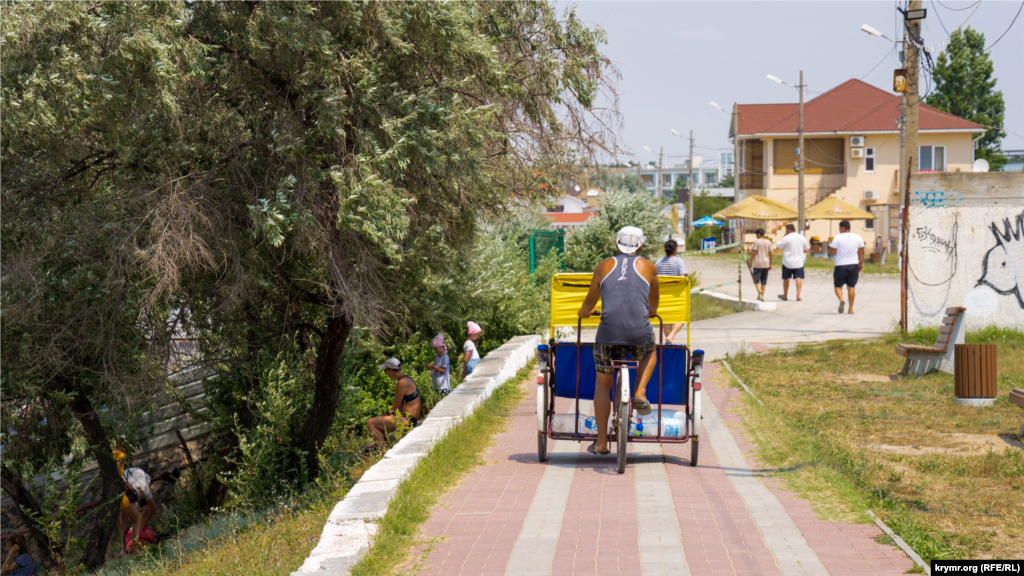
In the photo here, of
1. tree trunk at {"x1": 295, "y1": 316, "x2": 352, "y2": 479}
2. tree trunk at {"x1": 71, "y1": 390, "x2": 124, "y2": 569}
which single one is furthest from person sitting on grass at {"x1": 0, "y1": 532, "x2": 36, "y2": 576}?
tree trunk at {"x1": 295, "y1": 316, "x2": 352, "y2": 479}

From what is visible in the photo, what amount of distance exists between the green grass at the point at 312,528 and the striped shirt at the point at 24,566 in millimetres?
3380

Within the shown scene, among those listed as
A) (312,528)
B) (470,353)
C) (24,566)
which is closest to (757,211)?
(470,353)

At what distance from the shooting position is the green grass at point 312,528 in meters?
5.13

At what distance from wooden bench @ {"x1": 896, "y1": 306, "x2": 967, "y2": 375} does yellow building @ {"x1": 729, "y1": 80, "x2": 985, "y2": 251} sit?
3889 centimetres

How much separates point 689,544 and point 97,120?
244 inches

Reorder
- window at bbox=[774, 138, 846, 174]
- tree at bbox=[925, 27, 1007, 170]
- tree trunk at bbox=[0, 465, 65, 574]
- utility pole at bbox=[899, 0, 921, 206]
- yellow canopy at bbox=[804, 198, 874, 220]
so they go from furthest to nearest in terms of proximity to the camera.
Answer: tree at bbox=[925, 27, 1007, 170], window at bbox=[774, 138, 846, 174], yellow canopy at bbox=[804, 198, 874, 220], utility pole at bbox=[899, 0, 921, 206], tree trunk at bbox=[0, 465, 65, 574]

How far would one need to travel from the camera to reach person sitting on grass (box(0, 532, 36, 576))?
11.7 m

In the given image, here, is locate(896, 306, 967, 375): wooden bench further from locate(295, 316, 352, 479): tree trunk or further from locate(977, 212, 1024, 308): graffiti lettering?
locate(295, 316, 352, 479): tree trunk

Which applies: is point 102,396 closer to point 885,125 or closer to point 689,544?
point 689,544

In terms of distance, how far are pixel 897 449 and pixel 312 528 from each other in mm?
4770

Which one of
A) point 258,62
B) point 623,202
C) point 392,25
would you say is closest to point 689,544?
point 392,25

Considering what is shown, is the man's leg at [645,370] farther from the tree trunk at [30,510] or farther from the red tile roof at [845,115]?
the red tile roof at [845,115]

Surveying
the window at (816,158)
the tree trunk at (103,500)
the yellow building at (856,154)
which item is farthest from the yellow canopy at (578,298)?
the window at (816,158)

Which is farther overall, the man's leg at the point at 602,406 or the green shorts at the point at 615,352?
the man's leg at the point at 602,406
